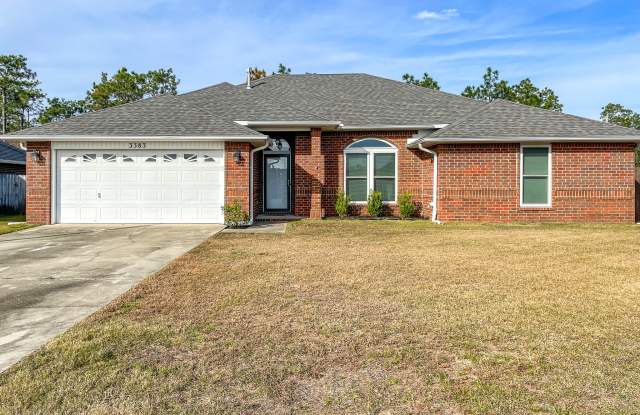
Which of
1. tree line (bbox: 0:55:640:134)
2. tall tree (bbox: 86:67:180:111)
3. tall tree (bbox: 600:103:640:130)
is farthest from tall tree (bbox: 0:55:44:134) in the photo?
tall tree (bbox: 600:103:640:130)

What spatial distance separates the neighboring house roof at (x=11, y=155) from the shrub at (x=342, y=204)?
15420 mm

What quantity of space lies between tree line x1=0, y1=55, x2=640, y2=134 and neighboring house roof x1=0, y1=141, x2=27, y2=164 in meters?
23.0

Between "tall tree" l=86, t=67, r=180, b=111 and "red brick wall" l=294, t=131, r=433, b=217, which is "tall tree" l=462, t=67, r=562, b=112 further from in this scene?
"tall tree" l=86, t=67, r=180, b=111

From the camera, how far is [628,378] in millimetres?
3121

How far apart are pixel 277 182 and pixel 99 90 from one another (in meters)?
35.2

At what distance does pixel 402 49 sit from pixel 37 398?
75.9ft

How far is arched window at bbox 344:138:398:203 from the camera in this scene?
16141mm

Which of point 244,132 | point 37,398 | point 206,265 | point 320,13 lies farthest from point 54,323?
point 320,13

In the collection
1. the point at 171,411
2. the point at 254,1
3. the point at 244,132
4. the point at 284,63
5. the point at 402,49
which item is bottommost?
the point at 171,411

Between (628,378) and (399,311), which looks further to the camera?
(399,311)

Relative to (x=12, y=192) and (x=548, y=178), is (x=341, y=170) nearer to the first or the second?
(x=548, y=178)

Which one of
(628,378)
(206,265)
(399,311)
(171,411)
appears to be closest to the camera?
(171,411)

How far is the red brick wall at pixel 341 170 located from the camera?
15914 mm

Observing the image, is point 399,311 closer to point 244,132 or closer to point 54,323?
point 54,323
